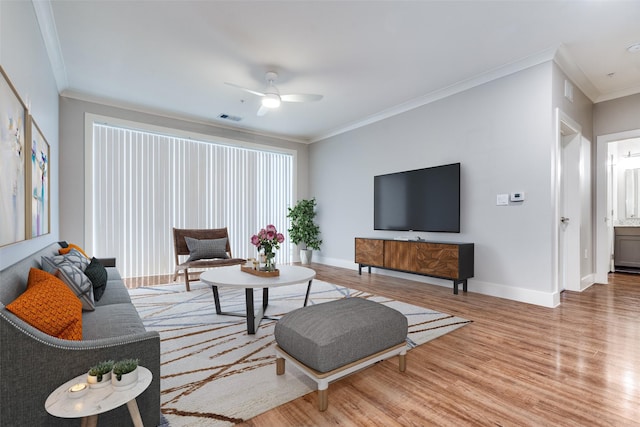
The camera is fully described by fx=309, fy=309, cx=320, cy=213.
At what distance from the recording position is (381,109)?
5180mm

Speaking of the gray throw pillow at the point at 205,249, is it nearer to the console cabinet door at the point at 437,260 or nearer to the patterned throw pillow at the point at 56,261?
the patterned throw pillow at the point at 56,261

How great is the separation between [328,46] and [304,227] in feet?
12.9

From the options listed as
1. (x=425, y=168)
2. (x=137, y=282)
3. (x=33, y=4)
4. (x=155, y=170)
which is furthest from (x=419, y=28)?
Result: (x=137, y=282)

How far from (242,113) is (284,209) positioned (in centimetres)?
232

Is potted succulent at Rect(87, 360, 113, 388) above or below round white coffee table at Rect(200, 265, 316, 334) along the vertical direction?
above

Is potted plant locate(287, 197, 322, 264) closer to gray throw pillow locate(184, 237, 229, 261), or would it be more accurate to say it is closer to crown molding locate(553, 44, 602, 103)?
gray throw pillow locate(184, 237, 229, 261)

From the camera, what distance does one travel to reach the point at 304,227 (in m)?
6.57

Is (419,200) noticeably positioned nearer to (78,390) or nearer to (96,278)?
(96,278)

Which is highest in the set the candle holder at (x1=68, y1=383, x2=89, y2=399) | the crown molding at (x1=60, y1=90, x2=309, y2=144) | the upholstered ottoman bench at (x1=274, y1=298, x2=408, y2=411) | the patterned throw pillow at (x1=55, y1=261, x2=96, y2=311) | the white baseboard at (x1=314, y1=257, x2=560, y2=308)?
the crown molding at (x1=60, y1=90, x2=309, y2=144)

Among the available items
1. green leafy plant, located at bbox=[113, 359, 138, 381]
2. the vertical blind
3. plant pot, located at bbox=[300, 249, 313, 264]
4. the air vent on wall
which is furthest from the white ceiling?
plant pot, located at bbox=[300, 249, 313, 264]

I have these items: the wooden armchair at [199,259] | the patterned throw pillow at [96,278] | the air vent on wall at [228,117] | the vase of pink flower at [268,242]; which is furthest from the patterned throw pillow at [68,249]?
the air vent on wall at [228,117]

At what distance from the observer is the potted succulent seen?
104cm

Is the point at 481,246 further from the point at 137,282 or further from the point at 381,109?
the point at 137,282

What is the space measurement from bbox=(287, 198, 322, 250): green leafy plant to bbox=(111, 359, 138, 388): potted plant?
5.45 metres
